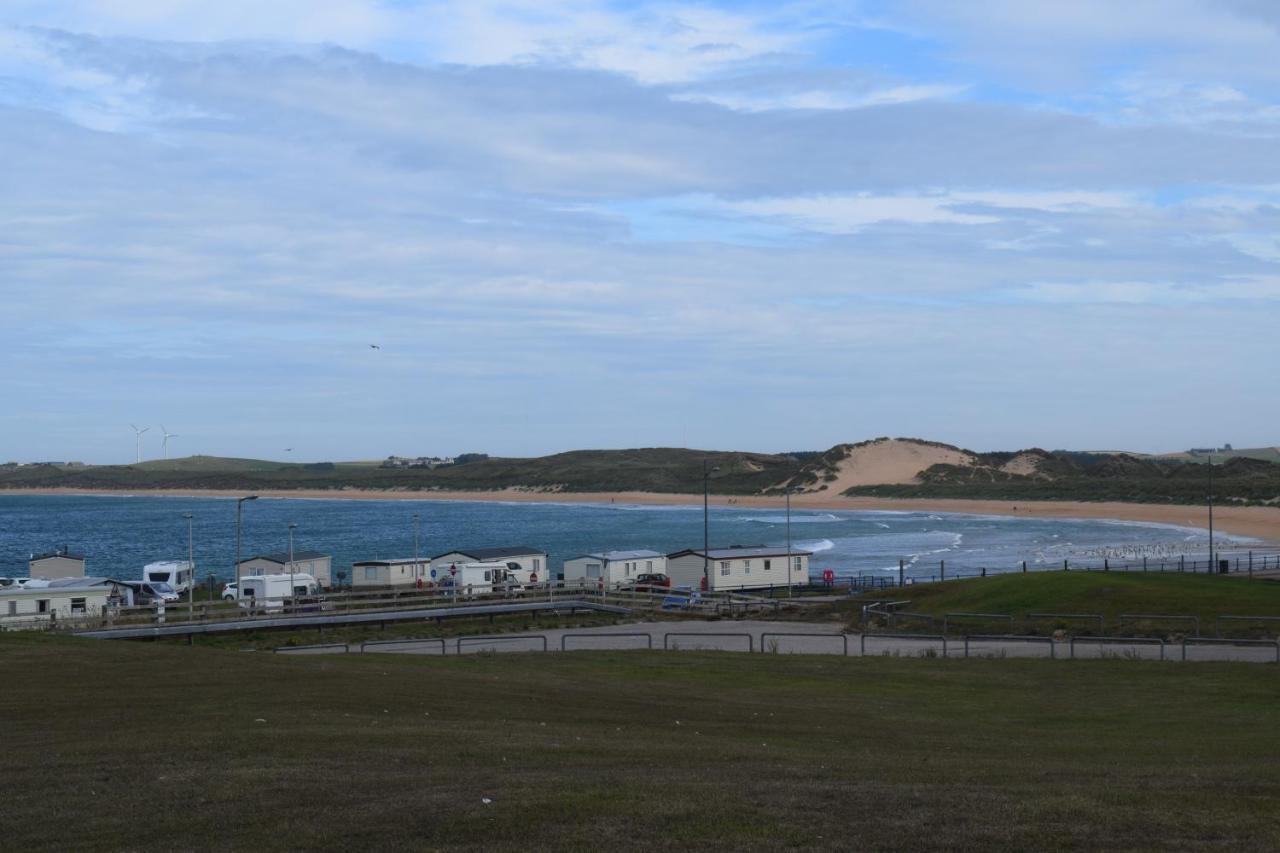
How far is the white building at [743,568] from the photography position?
6341 centimetres

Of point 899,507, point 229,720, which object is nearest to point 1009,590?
point 229,720

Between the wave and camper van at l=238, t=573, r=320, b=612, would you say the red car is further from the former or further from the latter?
the wave

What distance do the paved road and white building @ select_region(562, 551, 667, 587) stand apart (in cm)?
1840

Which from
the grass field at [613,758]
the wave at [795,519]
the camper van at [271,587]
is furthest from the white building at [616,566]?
the wave at [795,519]

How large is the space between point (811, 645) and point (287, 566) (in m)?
33.0

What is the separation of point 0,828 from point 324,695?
9.28 metres

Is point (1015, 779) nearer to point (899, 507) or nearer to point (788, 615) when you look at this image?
point (788, 615)

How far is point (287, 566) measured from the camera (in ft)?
203

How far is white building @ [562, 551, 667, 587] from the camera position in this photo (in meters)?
63.3

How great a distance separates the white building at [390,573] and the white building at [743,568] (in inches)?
498

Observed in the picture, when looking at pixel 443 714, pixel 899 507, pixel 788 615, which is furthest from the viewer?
pixel 899 507

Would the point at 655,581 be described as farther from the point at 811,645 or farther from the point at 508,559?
the point at 811,645

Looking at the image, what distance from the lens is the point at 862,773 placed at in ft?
45.5

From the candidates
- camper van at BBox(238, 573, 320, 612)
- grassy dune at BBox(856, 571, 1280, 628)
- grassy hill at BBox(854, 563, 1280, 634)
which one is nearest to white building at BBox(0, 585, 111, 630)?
camper van at BBox(238, 573, 320, 612)
